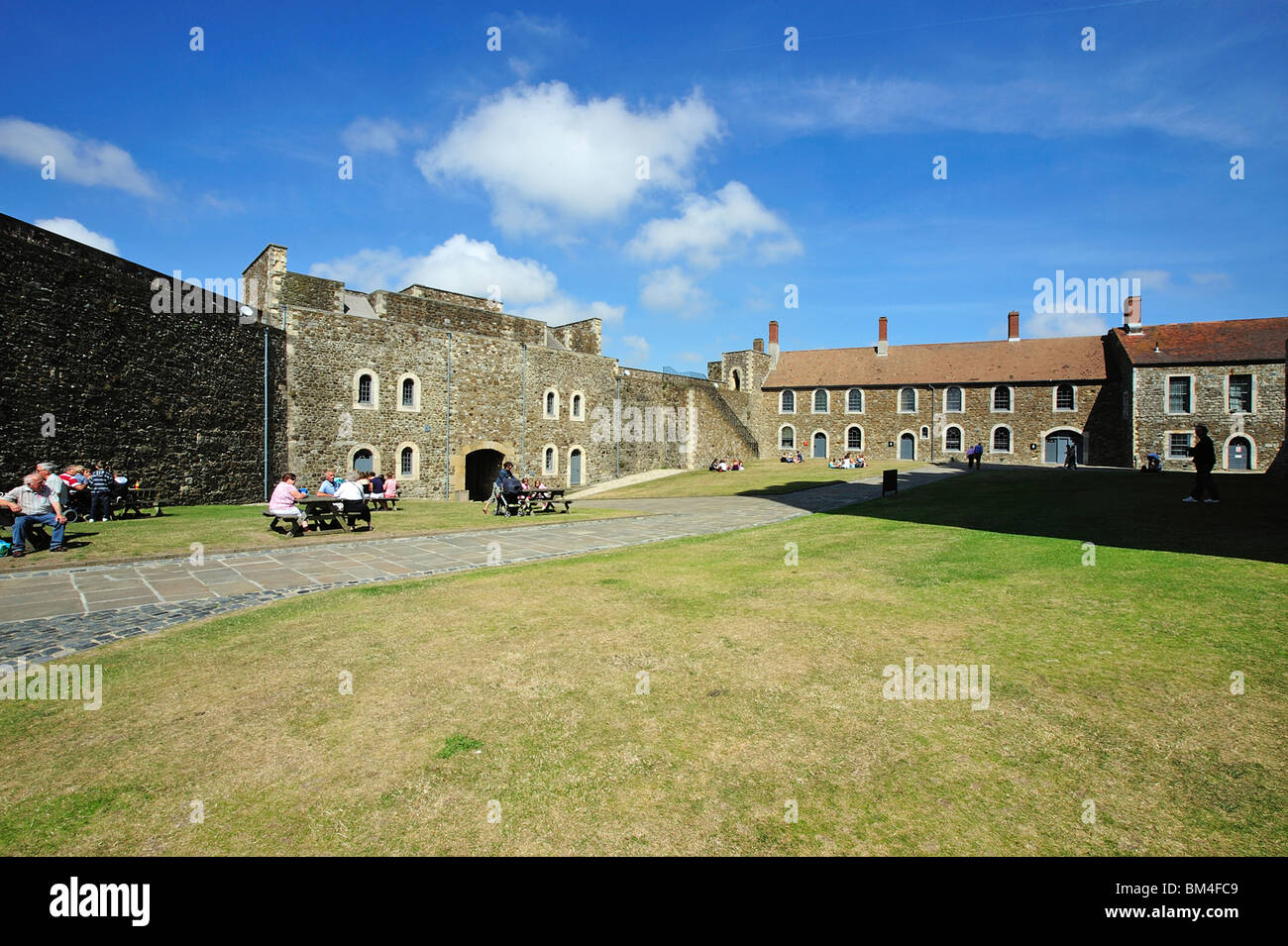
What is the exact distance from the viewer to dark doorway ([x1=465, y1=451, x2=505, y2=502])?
2879cm

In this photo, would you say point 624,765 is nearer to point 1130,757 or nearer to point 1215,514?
point 1130,757

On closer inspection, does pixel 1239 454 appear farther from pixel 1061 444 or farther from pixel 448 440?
pixel 448 440

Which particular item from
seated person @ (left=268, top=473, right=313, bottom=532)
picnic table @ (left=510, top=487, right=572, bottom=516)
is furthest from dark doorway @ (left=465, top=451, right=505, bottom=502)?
seated person @ (left=268, top=473, right=313, bottom=532)

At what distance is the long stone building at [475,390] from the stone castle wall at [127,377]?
47mm

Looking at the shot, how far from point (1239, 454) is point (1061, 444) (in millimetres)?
8217

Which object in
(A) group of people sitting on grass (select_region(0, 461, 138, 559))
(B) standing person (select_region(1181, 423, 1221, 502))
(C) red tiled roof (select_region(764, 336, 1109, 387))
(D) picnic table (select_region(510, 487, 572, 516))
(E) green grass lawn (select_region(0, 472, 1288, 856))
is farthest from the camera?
(C) red tiled roof (select_region(764, 336, 1109, 387))

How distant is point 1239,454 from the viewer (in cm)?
3269

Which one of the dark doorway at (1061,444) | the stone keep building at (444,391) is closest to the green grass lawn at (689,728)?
the stone keep building at (444,391)

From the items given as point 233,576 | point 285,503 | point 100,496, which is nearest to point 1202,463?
point 233,576

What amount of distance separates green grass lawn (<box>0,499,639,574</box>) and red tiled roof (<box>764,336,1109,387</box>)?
111 ft

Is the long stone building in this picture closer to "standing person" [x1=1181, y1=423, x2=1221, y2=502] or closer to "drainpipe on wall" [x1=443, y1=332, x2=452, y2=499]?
"drainpipe on wall" [x1=443, y1=332, x2=452, y2=499]

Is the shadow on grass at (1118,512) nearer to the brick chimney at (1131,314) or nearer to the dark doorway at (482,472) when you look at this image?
the dark doorway at (482,472)
